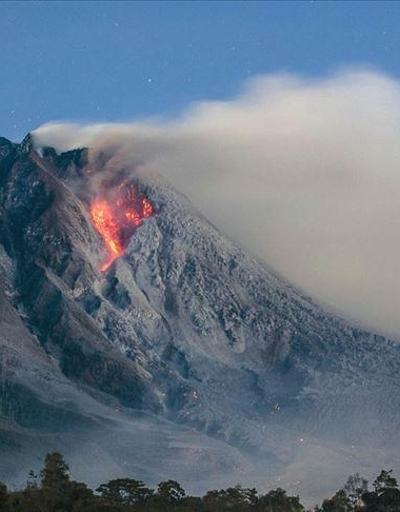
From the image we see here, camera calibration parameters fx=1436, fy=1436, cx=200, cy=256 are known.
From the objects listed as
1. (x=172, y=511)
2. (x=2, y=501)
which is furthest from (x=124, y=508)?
(x=2, y=501)

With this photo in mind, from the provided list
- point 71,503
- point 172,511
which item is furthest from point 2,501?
point 172,511

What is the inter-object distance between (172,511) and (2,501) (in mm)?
29393

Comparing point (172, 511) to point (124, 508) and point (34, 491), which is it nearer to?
point (124, 508)

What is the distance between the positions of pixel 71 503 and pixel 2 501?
→ 43.9ft

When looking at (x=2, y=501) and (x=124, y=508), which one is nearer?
(x=2, y=501)

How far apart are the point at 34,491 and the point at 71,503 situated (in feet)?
29.0

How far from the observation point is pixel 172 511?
655 feet

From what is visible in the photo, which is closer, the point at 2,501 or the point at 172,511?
the point at 2,501

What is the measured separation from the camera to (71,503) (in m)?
190

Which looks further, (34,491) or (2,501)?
(34,491)

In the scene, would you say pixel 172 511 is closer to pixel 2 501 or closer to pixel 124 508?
pixel 124 508

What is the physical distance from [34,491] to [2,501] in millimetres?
17686

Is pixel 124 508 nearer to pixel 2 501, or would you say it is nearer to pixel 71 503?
pixel 71 503
